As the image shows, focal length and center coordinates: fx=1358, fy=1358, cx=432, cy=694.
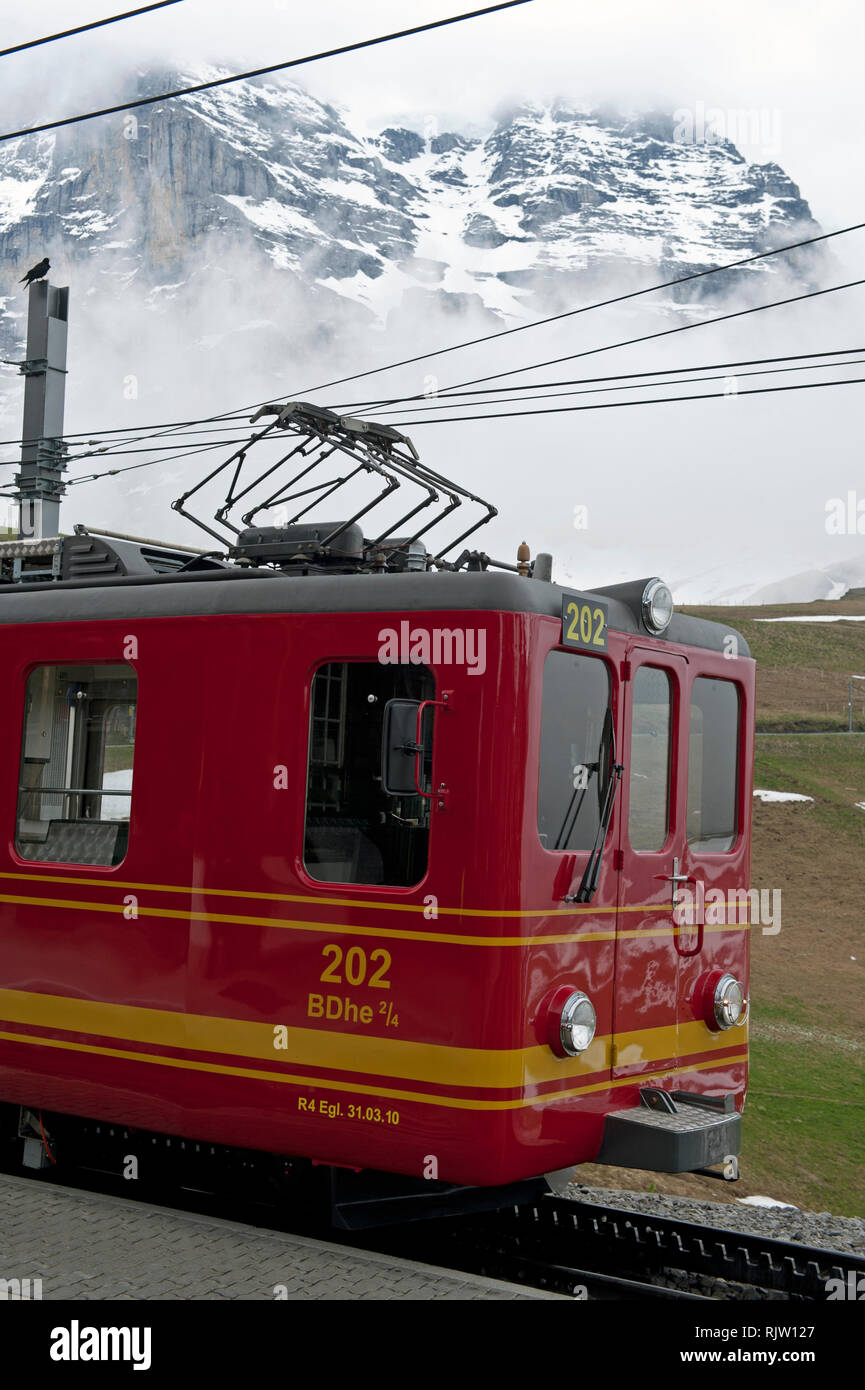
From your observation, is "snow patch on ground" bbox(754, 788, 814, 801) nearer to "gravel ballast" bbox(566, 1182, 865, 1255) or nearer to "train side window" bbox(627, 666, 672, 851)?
"gravel ballast" bbox(566, 1182, 865, 1255)

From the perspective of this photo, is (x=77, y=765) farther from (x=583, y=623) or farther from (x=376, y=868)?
(x=583, y=623)

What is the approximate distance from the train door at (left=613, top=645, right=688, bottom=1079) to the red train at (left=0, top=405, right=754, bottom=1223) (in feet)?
0.06

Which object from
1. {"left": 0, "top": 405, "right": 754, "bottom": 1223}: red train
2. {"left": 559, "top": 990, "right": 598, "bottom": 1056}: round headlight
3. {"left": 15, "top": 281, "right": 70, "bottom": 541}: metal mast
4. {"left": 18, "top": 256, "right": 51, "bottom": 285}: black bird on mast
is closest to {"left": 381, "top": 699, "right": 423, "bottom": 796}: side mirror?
{"left": 0, "top": 405, "right": 754, "bottom": 1223}: red train

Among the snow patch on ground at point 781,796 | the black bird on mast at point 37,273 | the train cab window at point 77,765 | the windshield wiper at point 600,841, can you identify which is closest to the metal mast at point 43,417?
the black bird on mast at point 37,273

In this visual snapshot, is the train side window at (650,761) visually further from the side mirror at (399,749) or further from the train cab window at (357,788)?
the side mirror at (399,749)

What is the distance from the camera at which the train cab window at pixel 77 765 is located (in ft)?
22.5

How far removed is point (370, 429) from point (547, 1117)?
3568 mm

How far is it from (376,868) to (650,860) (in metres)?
1.47

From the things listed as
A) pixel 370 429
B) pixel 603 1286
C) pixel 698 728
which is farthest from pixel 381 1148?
pixel 370 429

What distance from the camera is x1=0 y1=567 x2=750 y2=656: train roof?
5891 millimetres

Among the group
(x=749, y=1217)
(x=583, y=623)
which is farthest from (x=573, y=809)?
(x=749, y=1217)

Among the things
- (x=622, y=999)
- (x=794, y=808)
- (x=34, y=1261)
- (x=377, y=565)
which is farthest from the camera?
(x=794, y=808)

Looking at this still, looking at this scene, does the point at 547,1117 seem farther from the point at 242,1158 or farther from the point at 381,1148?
the point at 242,1158

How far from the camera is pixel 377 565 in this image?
6.88 metres
